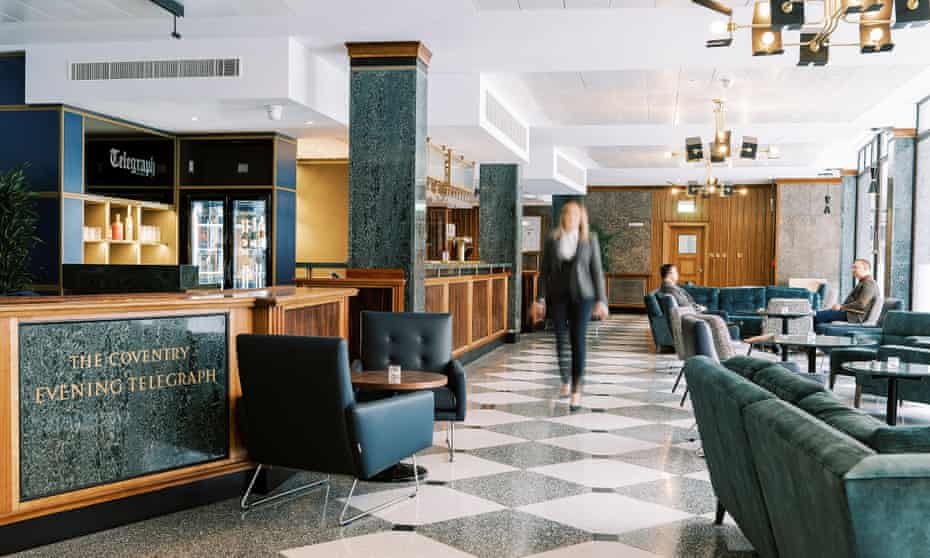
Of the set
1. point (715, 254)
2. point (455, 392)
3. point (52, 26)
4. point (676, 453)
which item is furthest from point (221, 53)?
point (715, 254)

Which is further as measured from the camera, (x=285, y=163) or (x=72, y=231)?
(x=285, y=163)

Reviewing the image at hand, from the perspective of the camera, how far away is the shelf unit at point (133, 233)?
383 inches

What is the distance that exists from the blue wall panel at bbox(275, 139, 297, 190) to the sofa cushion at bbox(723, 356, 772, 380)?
7735 millimetres

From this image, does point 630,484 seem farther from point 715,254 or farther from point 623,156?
point 715,254

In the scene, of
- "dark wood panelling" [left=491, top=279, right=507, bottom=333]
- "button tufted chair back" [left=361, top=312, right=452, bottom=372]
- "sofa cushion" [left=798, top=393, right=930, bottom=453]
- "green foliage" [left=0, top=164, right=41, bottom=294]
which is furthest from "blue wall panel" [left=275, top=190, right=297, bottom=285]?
"sofa cushion" [left=798, top=393, right=930, bottom=453]

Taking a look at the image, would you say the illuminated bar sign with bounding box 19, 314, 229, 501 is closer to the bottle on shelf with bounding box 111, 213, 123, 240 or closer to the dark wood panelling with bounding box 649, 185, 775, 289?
the bottle on shelf with bounding box 111, 213, 123, 240

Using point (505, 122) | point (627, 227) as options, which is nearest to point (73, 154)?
point (505, 122)

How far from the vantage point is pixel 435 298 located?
884 cm

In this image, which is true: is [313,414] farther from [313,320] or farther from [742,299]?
[742,299]

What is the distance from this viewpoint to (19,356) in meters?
3.56

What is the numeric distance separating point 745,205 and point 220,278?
46.7 ft

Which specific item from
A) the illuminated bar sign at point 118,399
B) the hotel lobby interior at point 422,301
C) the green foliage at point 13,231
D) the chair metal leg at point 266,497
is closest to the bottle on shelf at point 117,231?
the hotel lobby interior at point 422,301

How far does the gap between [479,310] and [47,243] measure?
17.0 feet

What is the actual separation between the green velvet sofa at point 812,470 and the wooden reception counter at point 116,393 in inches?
96.8
